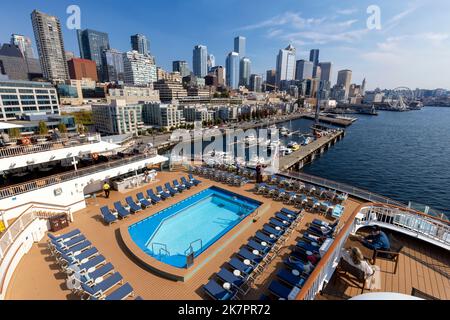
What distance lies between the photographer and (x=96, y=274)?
689cm

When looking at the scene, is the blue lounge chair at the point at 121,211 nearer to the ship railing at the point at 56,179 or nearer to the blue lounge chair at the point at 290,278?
the ship railing at the point at 56,179

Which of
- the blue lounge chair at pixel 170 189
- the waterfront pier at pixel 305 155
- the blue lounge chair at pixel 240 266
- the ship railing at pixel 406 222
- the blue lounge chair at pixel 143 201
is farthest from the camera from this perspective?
the waterfront pier at pixel 305 155

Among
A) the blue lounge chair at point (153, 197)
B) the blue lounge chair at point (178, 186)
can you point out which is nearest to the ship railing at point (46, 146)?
the blue lounge chair at point (153, 197)

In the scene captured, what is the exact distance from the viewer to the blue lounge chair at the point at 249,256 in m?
7.50

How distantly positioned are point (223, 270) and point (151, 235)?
15.5ft

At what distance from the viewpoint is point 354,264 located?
5.95m

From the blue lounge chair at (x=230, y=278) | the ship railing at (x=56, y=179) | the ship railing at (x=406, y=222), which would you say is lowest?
the blue lounge chair at (x=230, y=278)

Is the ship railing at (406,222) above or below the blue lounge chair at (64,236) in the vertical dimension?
above

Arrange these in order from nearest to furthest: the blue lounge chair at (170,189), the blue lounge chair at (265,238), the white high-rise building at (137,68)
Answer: the blue lounge chair at (265,238) → the blue lounge chair at (170,189) → the white high-rise building at (137,68)

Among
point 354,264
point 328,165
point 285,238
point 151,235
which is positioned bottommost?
point 328,165

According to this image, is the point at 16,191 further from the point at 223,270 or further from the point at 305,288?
the point at 305,288

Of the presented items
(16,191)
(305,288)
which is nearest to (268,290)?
(305,288)

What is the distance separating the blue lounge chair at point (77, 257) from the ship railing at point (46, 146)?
6986mm

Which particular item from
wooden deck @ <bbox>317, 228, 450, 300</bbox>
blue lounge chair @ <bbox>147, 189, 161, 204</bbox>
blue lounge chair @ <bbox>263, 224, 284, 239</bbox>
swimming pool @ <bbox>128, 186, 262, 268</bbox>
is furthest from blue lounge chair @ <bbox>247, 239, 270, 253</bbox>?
blue lounge chair @ <bbox>147, 189, 161, 204</bbox>
